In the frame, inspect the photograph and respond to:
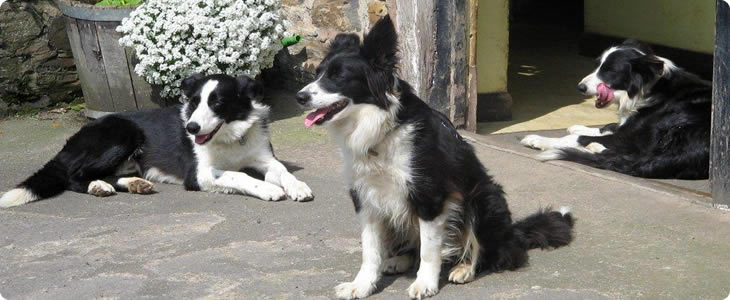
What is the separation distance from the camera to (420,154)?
4.07 meters

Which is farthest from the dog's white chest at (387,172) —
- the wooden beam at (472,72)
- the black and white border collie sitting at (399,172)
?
the wooden beam at (472,72)

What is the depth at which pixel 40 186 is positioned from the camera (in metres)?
6.08

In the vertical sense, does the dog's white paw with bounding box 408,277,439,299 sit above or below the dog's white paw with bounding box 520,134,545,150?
above

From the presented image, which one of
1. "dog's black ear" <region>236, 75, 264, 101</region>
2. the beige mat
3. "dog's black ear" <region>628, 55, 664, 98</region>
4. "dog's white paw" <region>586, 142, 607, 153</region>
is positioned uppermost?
"dog's black ear" <region>236, 75, 264, 101</region>

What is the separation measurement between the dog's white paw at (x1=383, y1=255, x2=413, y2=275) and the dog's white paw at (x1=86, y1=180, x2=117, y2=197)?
2.51m

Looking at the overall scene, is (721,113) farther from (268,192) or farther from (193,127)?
(193,127)

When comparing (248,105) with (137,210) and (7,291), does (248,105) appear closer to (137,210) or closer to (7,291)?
(137,210)

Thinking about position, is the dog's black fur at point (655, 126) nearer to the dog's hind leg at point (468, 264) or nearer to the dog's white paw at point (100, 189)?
the dog's hind leg at point (468, 264)

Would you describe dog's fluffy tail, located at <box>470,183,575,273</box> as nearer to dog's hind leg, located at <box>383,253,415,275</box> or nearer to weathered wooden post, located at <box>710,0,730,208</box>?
dog's hind leg, located at <box>383,253,415,275</box>

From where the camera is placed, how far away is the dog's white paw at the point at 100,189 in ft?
20.1

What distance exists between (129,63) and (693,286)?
16.4 feet

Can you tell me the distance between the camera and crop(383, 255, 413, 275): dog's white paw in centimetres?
443

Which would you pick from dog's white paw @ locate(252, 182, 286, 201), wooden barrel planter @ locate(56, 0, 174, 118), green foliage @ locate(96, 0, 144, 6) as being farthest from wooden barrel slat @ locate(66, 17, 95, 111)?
dog's white paw @ locate(252, 182, 286, 201)

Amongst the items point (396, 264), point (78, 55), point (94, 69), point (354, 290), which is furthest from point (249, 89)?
point (354, 290)
